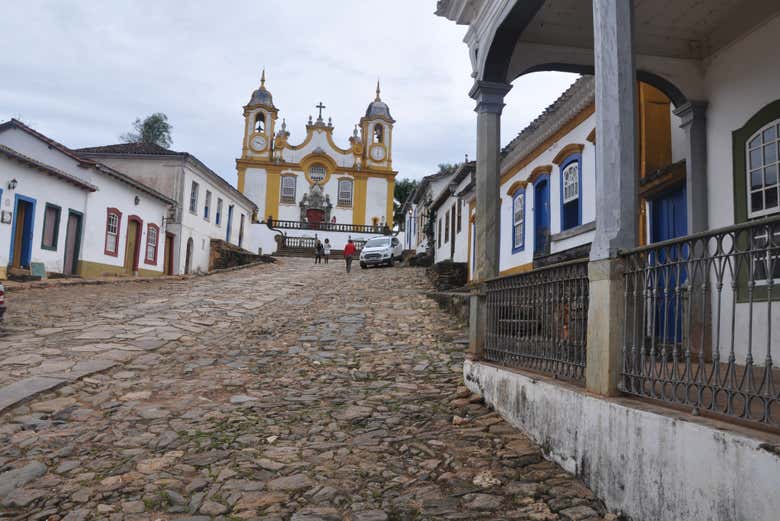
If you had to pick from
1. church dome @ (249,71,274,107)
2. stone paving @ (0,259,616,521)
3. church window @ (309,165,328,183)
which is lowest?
stone paving @ (0,259,616,521)

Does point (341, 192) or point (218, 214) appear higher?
point (341, 192)

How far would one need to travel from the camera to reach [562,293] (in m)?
4.67

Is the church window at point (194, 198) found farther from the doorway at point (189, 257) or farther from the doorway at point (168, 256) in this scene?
the doorway at point (168, 256)

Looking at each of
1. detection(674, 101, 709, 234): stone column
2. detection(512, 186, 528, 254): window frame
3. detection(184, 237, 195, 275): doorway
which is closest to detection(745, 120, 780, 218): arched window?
detection(674, 101, 709, 234): stone column

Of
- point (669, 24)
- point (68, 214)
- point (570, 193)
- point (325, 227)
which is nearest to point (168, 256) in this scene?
point (68, 214)

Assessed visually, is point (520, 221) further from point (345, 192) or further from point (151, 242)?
point (345, 192)

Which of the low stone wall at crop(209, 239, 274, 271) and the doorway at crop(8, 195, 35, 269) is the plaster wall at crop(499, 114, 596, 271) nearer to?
the doorway at crop(8, 195, 35, 269)

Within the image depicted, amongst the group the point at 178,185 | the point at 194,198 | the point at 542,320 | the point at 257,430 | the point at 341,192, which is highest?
the point at 341,192

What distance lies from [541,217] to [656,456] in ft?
36.0

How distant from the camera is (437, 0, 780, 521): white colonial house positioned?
279cm

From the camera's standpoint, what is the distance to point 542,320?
16.2 feet

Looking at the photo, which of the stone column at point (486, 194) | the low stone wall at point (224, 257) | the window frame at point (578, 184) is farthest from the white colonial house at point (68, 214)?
the stone column at point (486, 194)

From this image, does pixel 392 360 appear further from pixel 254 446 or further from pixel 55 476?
pixel 55 476

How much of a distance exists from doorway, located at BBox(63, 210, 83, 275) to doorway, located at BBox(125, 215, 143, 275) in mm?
2809
